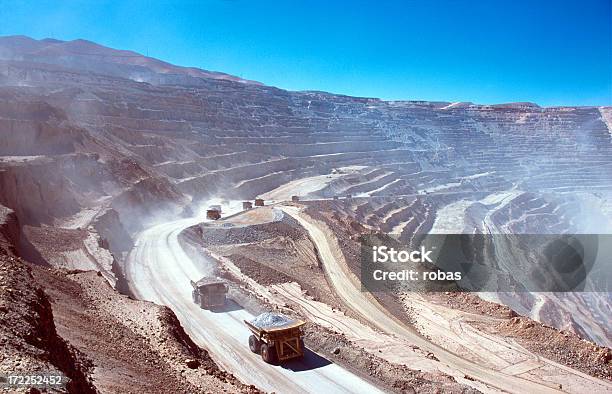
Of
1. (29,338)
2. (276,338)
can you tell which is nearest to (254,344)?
(276,338)

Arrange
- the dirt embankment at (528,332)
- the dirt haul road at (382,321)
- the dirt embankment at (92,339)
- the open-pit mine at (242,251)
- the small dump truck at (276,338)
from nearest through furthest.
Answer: the dirt embankment at (92,339) < the open-pit mine at (242,251) < the small dump truck at (276,338) < the dirt haul road at (382,321) < the dirt embankment at (528,332)

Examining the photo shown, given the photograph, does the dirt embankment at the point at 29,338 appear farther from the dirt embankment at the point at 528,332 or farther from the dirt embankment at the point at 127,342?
the dirt embankment at the point at 528,332

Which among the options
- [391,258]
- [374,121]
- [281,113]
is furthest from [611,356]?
[374,121]

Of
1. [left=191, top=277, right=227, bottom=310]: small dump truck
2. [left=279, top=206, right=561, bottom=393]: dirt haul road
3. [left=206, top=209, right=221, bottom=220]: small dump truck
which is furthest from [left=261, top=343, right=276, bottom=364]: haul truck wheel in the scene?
[left=206, top=209, right=221, bottom=220]: small dump truck

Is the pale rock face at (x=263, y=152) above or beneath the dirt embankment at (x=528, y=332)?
above

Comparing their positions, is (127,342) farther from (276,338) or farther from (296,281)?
(296,281)

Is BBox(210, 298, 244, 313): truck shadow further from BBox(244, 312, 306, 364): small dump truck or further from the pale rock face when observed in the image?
the pale rock face

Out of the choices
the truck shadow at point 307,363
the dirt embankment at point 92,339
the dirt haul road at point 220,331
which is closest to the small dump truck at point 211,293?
the dirt haul road at point 220,331

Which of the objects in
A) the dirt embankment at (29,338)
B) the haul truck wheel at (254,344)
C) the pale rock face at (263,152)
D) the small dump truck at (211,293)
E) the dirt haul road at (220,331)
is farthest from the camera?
the pale rock face at (263,152)
